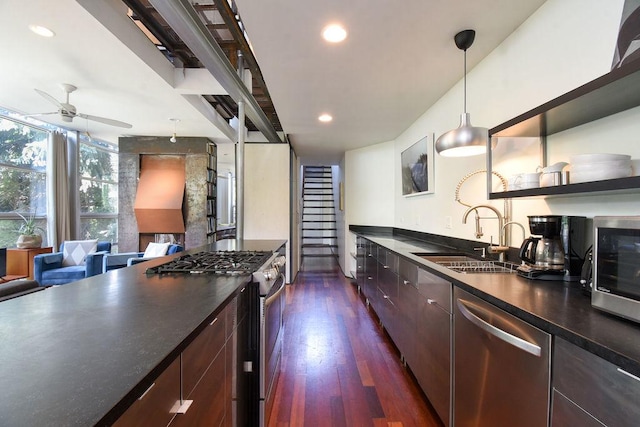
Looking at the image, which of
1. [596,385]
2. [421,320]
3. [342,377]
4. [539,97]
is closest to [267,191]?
[342,377]

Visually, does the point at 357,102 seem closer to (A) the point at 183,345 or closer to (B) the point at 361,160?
(B) the point at 361,160

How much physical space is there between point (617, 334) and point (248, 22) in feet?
7.52

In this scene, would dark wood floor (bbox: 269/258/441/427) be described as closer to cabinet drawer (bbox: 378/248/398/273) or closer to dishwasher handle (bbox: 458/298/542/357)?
cabinet drawer (bbox: 378/248/398/273)

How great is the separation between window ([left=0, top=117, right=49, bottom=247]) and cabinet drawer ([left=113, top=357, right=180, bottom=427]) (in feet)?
17.9

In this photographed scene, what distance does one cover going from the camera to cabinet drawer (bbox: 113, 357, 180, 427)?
0.54 meters

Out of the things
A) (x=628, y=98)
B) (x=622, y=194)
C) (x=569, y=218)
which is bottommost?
(x=569, y=218)

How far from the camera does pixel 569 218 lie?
136cm

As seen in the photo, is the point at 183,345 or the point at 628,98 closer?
the point at 183,345

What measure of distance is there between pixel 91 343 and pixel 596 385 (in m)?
1.28

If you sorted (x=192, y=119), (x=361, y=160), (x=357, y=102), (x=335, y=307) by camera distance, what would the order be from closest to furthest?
1. (x=357, y=102)
2. (x=335, y=307)
3. (x=192, y=119)
4. (x=361, y=160)

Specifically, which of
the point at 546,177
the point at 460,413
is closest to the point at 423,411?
the point at 460,413

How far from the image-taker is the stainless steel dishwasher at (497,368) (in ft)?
3.00

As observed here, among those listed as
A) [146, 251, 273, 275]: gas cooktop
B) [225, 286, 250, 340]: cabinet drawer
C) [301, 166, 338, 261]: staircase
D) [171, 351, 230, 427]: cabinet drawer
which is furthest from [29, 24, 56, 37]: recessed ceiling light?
[301, 166, 338, 261]: staircase

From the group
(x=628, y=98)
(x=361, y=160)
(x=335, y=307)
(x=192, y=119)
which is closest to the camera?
(x=628, y=98)
